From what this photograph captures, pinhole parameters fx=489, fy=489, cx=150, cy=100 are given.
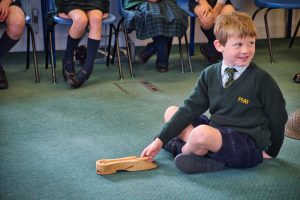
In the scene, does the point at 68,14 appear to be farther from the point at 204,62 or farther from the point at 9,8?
the point at 204,62

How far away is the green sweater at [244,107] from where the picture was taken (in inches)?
74.0

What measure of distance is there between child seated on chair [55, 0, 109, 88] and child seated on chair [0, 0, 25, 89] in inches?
10.4

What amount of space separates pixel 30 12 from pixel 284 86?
7.34 ft

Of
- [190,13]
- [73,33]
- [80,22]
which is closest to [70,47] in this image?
[73,33]

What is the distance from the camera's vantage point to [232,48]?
1.86 meters

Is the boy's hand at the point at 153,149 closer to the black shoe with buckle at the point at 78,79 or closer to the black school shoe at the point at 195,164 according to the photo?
the black school shoe at the point at 195,164

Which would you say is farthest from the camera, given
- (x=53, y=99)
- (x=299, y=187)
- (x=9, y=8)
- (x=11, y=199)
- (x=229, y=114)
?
(x=9, y=8)

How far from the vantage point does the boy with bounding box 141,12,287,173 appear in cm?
186

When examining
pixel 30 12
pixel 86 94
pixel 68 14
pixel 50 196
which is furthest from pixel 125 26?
pixel 50 196

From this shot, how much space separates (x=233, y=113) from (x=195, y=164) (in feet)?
0.83

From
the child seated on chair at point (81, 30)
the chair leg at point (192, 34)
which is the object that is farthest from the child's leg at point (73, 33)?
the chair leg at point (192, 34)

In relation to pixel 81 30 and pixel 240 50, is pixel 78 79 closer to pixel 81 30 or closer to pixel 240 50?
pixel 81 30

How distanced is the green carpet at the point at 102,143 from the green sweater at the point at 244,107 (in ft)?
0.50

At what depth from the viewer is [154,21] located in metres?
3.48
